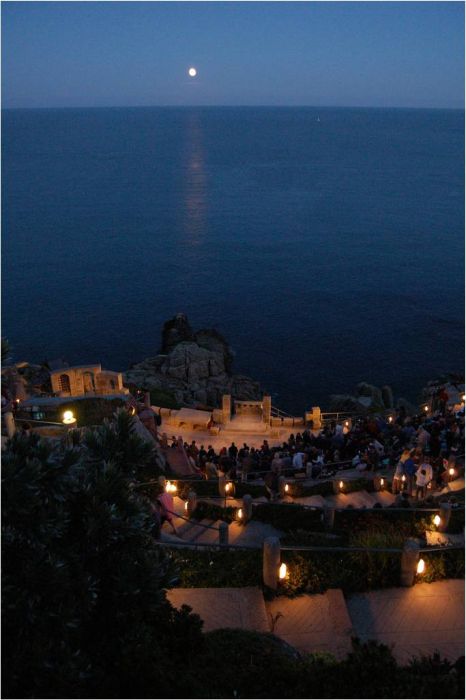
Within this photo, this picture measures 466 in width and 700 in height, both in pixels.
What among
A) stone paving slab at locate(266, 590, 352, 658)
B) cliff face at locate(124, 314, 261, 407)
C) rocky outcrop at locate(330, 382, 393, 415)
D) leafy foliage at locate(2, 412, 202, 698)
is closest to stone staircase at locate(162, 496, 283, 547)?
stone paving slab at locate(266, 590, 352, 658)

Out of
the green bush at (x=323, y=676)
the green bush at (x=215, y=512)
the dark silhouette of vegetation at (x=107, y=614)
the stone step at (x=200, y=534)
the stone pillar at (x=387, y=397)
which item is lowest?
the stone pillar at (x=387, y=397)

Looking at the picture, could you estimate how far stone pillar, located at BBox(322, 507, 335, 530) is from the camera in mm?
13252

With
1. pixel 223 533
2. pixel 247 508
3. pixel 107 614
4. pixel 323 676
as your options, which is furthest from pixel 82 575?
pixel 247 508

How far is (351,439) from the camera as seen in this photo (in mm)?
18422

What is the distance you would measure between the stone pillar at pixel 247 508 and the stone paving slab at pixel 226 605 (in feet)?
9.22

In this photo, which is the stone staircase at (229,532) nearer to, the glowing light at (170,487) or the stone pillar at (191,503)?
the stone pillar at (191,503)

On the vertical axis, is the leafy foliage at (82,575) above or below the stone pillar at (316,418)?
above

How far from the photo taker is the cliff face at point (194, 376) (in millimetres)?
38250

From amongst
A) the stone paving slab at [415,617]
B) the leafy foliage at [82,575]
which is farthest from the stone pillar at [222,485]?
the leafy foliage at [82,575]

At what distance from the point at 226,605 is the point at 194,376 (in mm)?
29284

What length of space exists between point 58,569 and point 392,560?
24.5ft

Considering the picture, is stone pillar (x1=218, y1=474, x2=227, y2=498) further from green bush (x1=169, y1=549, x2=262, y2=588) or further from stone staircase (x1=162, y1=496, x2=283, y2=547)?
green bush (x1=169, y1=549, x2=262, y2=588)

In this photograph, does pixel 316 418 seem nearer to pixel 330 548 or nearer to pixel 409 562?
pixel 409 562

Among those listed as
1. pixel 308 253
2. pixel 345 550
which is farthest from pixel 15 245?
pixel 345 550
